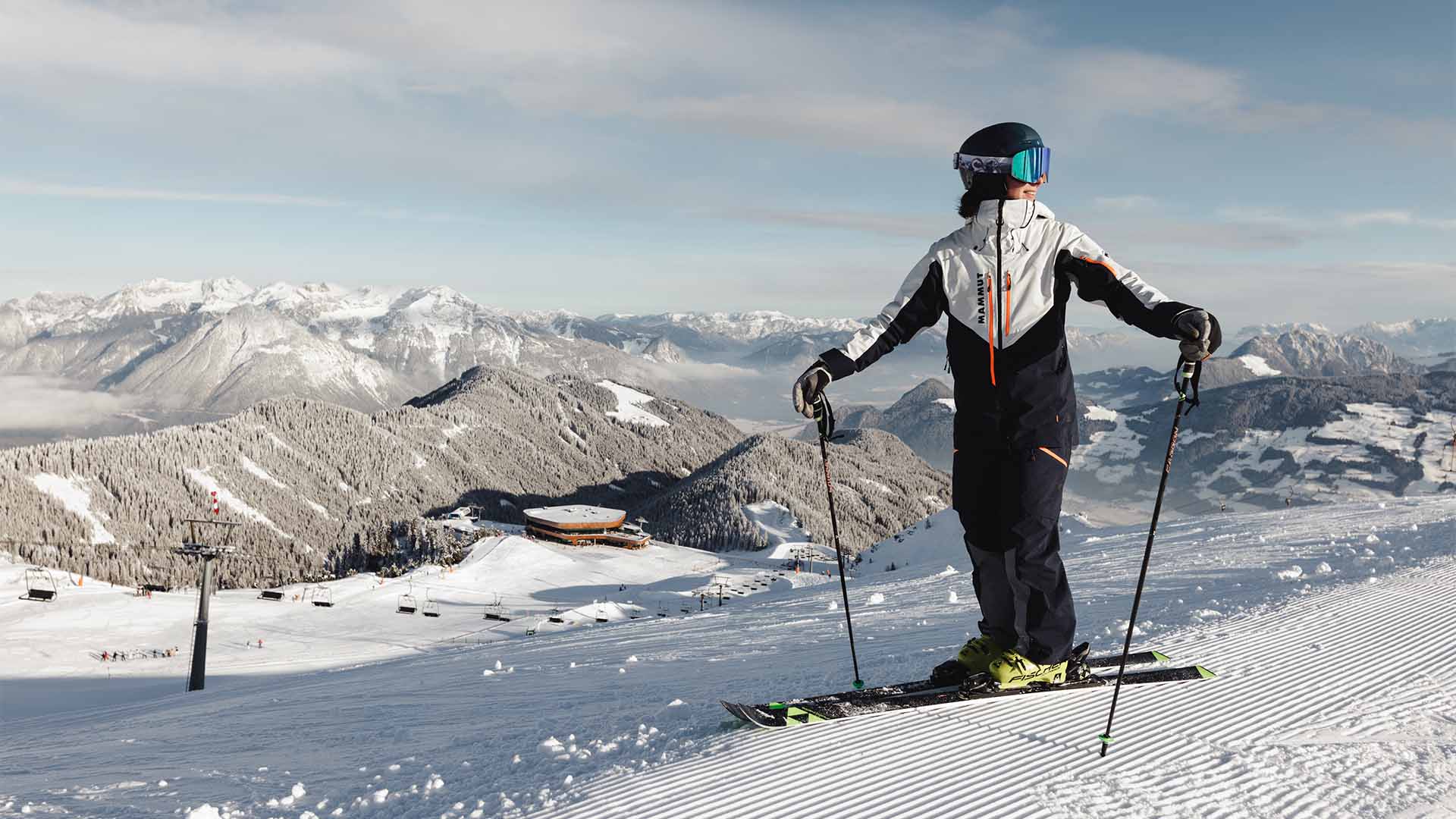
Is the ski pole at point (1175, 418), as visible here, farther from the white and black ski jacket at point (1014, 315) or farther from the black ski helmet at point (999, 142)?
the black ski helmet at point (999, 142)

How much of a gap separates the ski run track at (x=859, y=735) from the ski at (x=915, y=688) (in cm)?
25

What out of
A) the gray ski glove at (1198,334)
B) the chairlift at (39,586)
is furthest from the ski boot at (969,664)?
the chairlift at (39,586)

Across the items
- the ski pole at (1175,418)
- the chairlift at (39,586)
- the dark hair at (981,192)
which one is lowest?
the chairlift at (39,586)

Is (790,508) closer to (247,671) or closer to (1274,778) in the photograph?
(247,671)

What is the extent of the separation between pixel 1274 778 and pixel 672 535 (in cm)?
16108

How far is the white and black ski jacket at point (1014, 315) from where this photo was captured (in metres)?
5.39

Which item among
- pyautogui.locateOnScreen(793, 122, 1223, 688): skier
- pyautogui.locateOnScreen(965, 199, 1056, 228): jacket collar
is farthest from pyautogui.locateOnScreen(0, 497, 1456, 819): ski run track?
pyautogui.locateOnScreen(965, 199, 1056, 228): jacket collar

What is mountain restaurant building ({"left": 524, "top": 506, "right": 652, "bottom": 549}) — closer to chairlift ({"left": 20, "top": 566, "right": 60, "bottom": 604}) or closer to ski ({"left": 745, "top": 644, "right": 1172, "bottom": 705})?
chairlift ({"left": 20, "top": 566, "right": 60, "bottom": 604})

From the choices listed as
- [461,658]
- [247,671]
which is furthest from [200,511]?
[461,658]

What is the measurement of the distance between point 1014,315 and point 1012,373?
38 cm

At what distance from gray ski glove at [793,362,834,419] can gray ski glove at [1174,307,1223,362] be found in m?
2.02

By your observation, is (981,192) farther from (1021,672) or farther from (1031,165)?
(1021,672)

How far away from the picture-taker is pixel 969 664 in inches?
227

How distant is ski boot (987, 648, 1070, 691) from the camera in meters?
5.49
